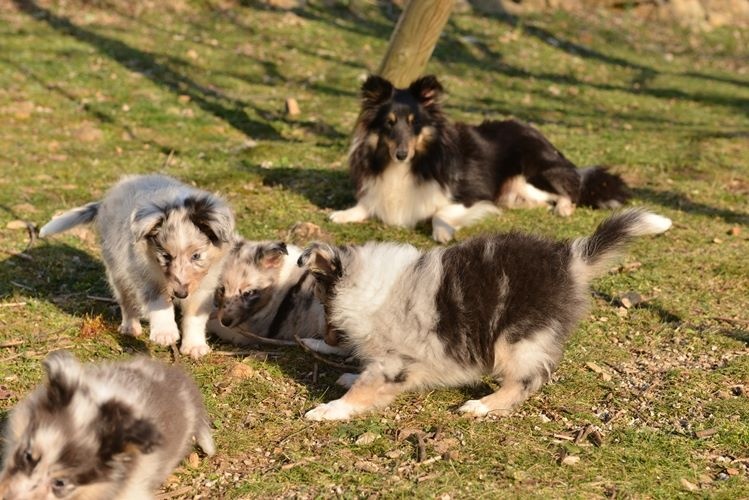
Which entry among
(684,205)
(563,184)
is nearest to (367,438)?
(563,184)

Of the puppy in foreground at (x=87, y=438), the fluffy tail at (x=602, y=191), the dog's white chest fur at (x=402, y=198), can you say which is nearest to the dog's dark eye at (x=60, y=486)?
the puppy in foreground at (x=87, y=438)

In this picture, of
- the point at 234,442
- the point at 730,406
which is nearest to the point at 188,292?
the point at 234,442

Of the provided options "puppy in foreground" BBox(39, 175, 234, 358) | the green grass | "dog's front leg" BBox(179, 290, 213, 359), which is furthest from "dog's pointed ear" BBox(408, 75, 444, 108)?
"dog's front leg" BBox(179, 290, 213, 359)

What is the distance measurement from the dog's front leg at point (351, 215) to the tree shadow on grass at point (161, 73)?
337 centimetres

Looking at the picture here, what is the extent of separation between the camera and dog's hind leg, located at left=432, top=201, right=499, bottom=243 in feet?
26.8

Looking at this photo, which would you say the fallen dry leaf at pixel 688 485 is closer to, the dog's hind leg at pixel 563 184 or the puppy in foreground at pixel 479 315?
the puppy in foreground at pixel 479 315

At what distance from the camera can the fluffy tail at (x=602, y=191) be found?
9055 millimetres

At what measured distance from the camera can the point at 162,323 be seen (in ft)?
18.4

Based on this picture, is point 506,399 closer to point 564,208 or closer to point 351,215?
point 351,215

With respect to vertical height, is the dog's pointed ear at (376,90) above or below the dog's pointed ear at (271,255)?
above

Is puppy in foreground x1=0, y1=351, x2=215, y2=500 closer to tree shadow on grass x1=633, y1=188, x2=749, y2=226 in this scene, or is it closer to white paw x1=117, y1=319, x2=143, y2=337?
white paw x1=117, y1=319, x2=143, y2=337

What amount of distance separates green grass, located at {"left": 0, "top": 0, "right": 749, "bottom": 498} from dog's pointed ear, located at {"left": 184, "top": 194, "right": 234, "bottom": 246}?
0.79 metres

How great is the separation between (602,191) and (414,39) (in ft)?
8.74

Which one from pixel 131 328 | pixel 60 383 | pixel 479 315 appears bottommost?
pixel 131 328
